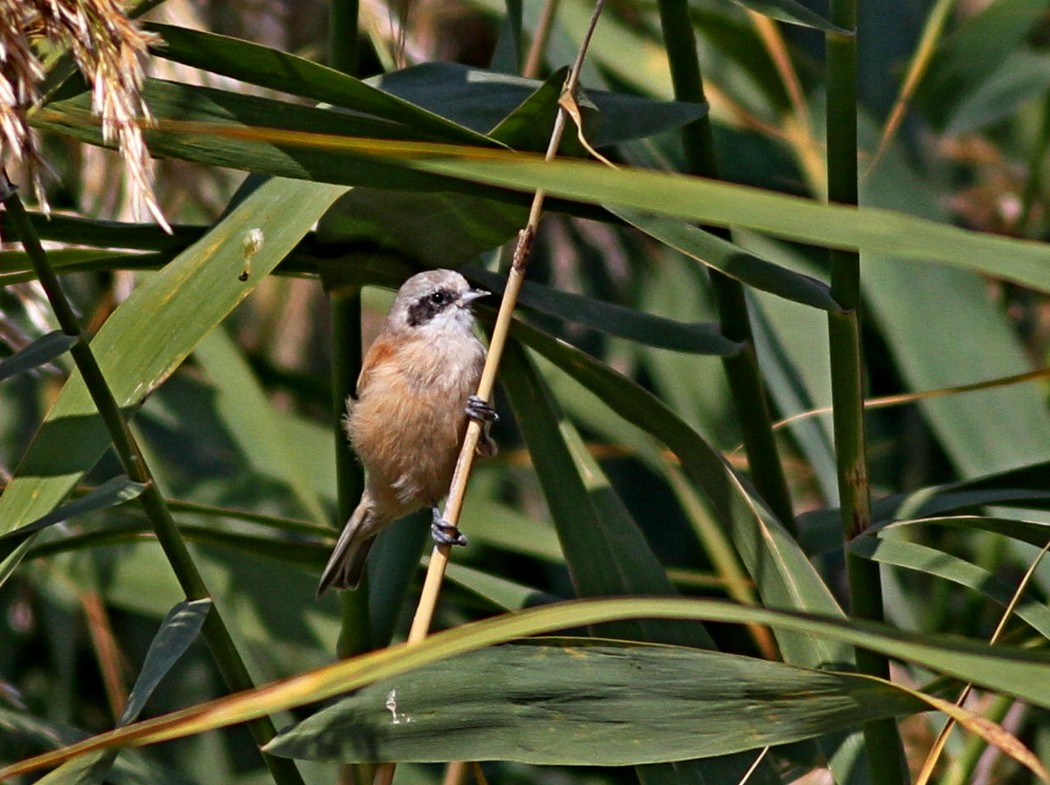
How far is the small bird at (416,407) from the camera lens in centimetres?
271

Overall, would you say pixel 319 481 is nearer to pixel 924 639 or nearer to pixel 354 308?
pixel 354 308

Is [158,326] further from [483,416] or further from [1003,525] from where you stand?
[1003,525]

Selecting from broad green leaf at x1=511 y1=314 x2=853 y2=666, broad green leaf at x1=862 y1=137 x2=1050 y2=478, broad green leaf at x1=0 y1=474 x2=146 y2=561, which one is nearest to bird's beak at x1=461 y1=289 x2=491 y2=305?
broad green leaf at x1=511 y1=314 x2=853 y2=666

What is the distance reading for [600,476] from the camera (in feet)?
7.09

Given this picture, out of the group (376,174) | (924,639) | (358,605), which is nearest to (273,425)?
(358,605)

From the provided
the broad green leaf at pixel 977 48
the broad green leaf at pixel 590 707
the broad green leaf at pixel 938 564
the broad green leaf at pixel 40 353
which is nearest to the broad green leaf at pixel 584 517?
the broad green leaf at pixel 938 564

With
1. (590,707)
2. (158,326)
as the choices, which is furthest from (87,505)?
(590,707)

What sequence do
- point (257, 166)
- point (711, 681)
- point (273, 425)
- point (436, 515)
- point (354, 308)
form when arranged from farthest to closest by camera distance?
point (273, 425)
point (436, 515)
point (354, 308)
point (257, 166)
point (711, 681)

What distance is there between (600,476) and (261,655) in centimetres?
170

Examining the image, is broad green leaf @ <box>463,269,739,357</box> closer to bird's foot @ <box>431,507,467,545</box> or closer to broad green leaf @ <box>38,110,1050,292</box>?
bird's foot @ <box>431,507,467,545</box>

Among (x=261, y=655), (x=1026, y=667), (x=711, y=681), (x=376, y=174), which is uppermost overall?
(x=376, y=174)

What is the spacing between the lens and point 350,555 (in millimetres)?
2287

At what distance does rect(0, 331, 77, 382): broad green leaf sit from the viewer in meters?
1.58

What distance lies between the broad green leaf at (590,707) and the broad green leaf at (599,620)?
0.31 m
